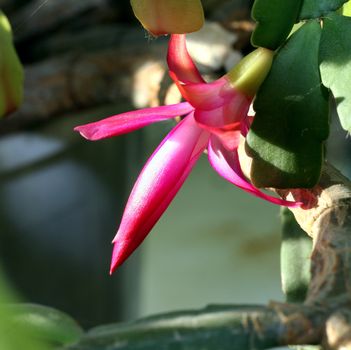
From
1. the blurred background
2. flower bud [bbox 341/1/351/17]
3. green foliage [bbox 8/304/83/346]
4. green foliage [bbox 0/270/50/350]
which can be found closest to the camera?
green foliage [bbox 0/270/50/350]

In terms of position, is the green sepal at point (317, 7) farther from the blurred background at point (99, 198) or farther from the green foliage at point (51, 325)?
the blurred background at point (99, 198)

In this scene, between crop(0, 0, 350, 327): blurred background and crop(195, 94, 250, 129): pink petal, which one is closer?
crop(195, 94, 250, 129): pink petal

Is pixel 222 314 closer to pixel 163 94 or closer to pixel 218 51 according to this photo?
pixel 163 94

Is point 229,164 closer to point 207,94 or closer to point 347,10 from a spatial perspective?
point 207,94

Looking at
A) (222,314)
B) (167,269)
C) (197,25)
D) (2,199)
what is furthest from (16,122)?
(222,314)

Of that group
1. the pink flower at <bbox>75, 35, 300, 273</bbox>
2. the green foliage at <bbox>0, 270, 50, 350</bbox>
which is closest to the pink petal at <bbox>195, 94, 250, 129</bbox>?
the pink flower at <bbox>75, 35, 300, 273</bbox>

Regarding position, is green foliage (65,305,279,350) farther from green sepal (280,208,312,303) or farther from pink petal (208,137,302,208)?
green sepal (280,208,312,303)

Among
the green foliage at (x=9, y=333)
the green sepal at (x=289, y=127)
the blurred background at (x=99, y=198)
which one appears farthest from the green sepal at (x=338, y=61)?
the blurred background at (x=99, y=198)
